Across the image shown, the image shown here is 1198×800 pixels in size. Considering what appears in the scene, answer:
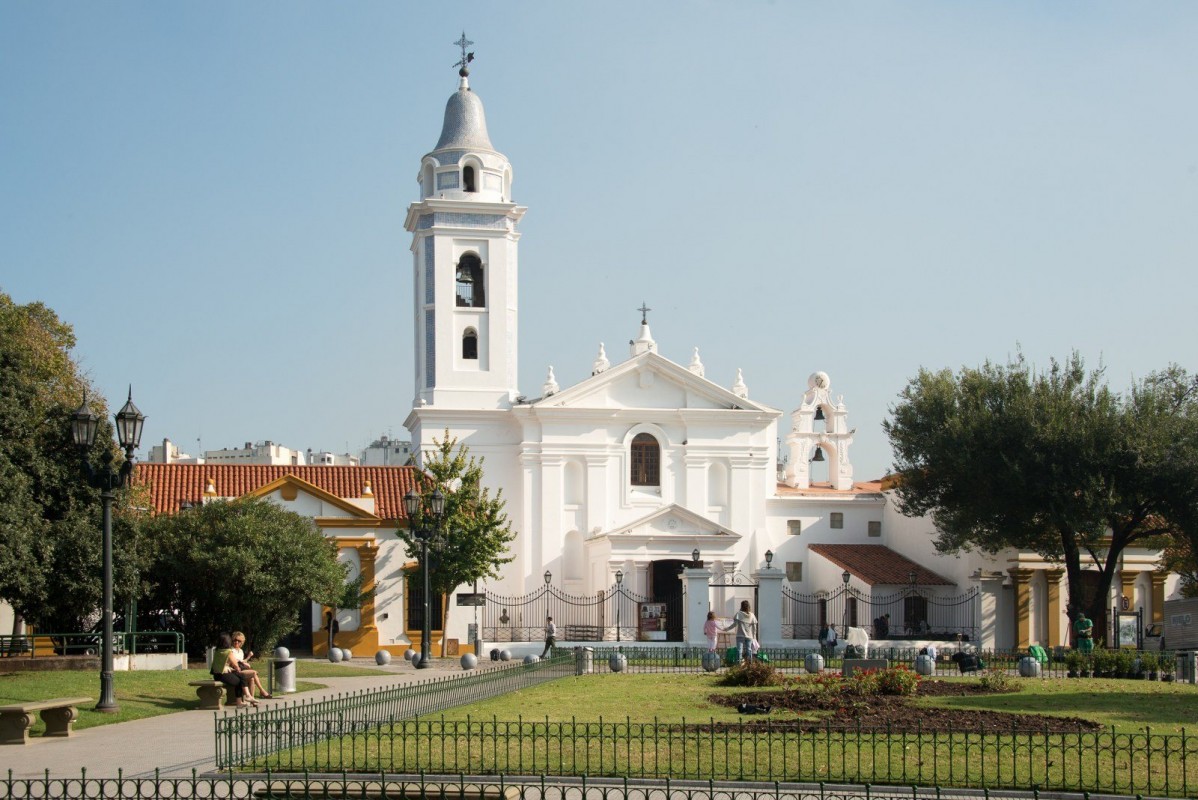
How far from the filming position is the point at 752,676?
24.4 m

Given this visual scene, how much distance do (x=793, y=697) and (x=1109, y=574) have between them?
77.6 feet

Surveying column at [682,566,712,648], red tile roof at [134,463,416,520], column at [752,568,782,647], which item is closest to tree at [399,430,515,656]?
red tile roof at [134,463,416,520]

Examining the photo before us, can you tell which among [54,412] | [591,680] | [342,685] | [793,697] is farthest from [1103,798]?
[54,412]

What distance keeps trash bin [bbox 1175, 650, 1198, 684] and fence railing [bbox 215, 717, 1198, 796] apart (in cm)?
1235

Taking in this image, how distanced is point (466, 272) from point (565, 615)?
12.2 meters

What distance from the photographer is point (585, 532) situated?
48.4m

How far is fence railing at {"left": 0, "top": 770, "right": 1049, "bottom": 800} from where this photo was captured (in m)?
12.2

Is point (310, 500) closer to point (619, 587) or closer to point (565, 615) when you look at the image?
point (565, 615)

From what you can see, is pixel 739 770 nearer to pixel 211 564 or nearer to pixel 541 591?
pixel 211 564

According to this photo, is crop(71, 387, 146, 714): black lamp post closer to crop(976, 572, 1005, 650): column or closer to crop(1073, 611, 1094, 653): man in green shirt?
crop(1073, 611, 1094, 653): man in green shirt

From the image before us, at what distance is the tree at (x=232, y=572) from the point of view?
34.1 meters

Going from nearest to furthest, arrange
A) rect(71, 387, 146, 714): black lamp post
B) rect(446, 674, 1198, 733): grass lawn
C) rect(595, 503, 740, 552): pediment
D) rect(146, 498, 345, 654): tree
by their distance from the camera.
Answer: rect(446, 674, 1198, 733): grass lawn → rect(71, 387, 146, 714): black lamp post → rect(146, 498, 345, 654): tree → rect(595, 503, 740, 552): pediment

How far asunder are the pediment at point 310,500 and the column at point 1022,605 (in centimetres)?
2011

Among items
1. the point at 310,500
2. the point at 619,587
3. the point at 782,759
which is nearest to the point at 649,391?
the point at 619,587
